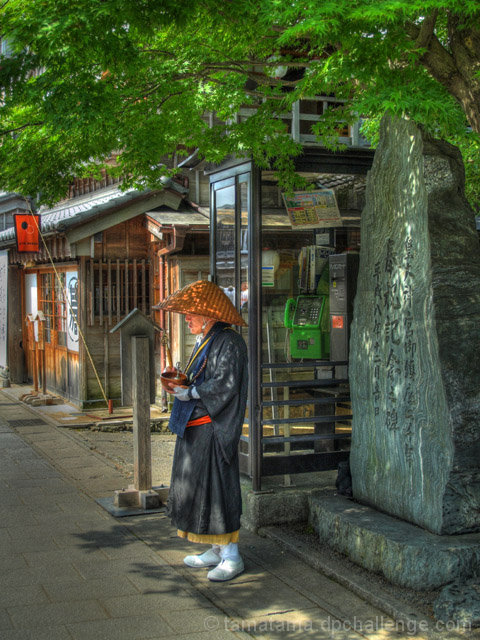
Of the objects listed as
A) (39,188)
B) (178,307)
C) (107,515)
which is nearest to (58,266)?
(39,188)

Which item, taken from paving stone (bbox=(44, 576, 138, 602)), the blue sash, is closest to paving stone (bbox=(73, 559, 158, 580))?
paving stone (bbox=(44, 576, 138, 602))

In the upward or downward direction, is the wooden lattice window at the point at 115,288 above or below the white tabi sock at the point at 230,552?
above

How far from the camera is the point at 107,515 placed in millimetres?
7852

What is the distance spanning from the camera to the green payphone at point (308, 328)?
8234 millimetres

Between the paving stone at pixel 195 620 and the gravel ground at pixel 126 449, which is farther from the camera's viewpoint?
the gravel ground at pixel 126 449

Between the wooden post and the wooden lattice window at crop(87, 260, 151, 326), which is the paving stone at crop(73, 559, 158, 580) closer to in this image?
the wooden post

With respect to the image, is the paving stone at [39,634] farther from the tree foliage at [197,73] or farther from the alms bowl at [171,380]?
the tree foliage at [197,73]

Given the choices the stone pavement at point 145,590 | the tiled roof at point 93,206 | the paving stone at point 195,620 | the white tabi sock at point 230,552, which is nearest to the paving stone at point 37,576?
the stone pavement at point 145,590

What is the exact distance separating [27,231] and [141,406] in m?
8.82

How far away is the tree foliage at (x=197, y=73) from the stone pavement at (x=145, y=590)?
12.2 ft

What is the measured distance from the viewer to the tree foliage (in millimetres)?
5941

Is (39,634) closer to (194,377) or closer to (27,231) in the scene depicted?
(194,377)

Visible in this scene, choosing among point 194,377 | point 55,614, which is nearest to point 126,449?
point 194,377

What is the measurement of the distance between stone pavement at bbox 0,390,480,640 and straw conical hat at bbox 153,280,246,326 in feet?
7.05
